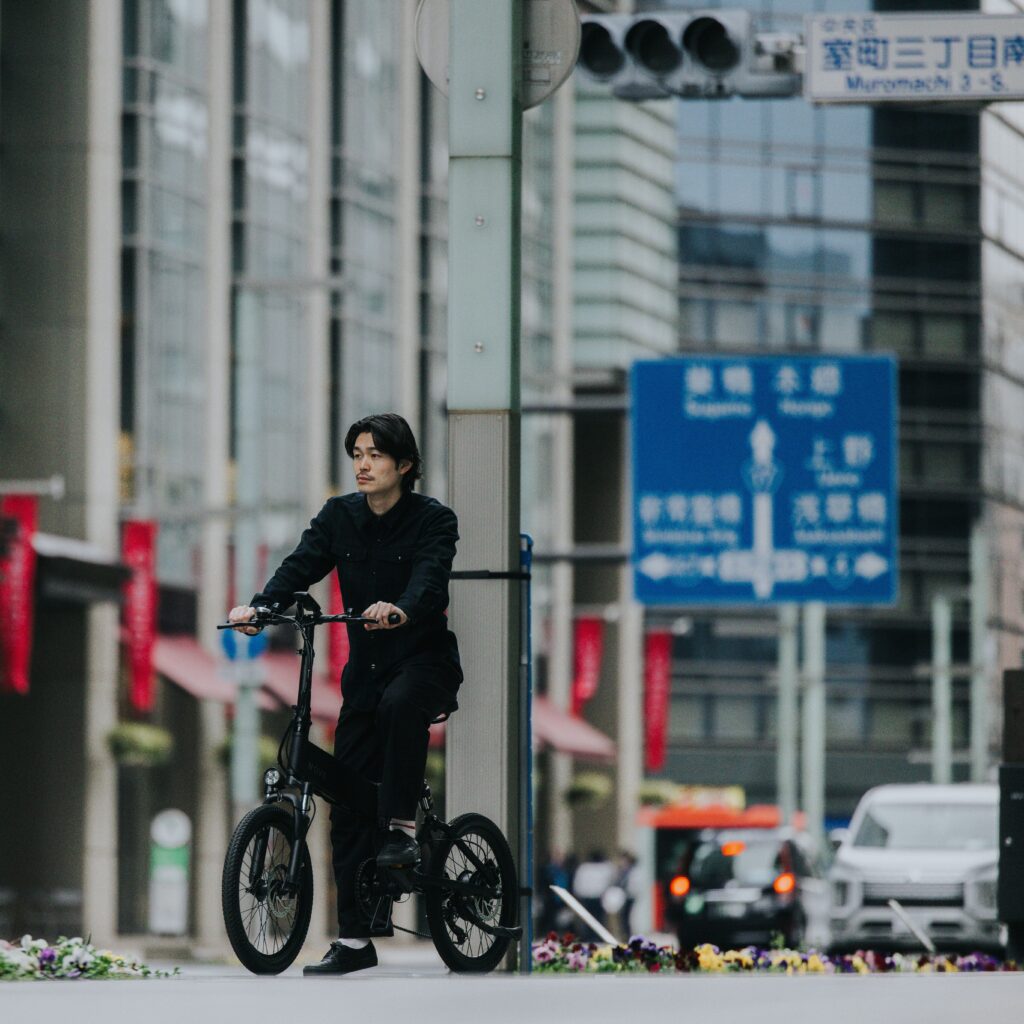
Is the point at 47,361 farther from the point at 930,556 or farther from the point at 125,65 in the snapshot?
the point at 930,556

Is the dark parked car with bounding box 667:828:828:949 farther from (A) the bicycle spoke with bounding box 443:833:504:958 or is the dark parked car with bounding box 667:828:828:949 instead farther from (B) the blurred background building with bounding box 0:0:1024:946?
(A) the bicycle spoke with bounding box 443:833:504:958

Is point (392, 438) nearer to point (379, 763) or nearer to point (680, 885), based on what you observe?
point (379, 763)

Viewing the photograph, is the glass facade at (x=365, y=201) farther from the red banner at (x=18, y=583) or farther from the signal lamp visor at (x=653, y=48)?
the signal lamp visor at (x=653, y=48)

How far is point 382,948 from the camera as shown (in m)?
40.3

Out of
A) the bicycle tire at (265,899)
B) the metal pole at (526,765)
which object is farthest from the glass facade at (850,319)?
the bicycle tire at (265,899)

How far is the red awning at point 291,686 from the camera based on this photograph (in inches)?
1473

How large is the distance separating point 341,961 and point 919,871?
16.5 metres

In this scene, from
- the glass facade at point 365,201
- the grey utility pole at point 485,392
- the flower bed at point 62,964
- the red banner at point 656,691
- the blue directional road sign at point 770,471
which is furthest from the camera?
the red banner at point 656,691

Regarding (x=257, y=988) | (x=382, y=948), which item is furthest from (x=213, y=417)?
(x=257, y=988)

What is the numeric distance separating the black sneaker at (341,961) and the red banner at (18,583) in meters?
22.8

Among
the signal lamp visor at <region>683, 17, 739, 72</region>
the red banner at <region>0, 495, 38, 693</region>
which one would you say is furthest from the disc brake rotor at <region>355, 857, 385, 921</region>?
the red banner at <region>0, 495, 38, 693</region>

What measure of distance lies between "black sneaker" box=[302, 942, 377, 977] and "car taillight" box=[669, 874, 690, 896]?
72.8 feet

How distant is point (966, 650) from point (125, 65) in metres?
55.3

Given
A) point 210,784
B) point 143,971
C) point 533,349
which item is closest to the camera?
point 143,971
